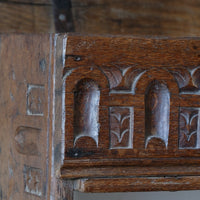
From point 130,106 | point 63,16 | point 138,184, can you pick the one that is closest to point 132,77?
point 130,106

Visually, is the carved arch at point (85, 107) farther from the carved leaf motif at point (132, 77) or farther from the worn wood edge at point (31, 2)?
the worn wood edge at point (31, 2)

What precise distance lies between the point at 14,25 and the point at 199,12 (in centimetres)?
50

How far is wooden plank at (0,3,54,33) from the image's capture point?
1155 millimetres

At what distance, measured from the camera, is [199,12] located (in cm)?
124

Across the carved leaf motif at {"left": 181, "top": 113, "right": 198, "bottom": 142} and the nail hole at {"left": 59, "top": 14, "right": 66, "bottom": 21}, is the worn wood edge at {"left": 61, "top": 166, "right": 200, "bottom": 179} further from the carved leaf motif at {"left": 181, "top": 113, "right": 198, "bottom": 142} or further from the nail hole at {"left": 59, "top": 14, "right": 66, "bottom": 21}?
the nail hole at {"left": 59, "top": 14, "right": 66, "bottom": 21}

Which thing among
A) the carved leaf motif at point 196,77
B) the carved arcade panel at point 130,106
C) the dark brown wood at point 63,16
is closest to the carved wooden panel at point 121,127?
the carved arcade panel at point 130,106

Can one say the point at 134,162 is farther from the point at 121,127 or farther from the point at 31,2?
the point at 31,2

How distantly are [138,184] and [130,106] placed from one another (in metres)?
0.12

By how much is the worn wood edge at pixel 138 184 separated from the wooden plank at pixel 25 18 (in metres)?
0.61

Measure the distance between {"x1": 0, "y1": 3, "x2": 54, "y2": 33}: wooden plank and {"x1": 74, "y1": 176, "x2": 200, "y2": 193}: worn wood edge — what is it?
61 centimetres

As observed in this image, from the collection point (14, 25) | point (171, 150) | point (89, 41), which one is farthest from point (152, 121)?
point (14, 25)

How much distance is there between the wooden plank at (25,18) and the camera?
3.79ft

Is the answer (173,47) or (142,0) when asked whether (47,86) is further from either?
(142,0)

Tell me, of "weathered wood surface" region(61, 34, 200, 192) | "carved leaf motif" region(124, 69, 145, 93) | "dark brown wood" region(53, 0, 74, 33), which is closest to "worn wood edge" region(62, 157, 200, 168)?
"weathered wood surface" region(61, 34, 200, 192)
